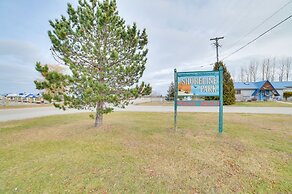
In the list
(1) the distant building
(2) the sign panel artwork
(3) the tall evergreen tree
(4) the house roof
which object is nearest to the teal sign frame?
(2) the sign panel artwork

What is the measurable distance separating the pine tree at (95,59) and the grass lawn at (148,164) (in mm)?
1627

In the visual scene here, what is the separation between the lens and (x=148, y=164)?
357 cm

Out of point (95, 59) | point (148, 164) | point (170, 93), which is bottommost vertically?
point (148, 164)

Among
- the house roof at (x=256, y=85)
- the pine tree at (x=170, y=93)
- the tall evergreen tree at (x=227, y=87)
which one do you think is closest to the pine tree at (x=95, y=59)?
the tall evergreen tree at (x=227, y=87)

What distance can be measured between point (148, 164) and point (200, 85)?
13.7 feet

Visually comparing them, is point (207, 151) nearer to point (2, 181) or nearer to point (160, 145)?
point (160, 145)

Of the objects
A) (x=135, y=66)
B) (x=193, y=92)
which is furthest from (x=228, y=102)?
(x=135, y=66)

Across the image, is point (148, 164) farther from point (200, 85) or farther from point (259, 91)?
point (259, 91)

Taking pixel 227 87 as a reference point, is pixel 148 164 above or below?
below

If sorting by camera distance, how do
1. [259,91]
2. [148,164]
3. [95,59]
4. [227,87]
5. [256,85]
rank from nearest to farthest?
1. [148,164]
2. [95,59]
3. [227,87]
4. [259,91]
5. [256,85]

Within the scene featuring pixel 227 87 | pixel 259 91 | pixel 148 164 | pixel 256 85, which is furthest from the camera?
pixel 256 85

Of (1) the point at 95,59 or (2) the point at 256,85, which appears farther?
(2) the point at 256,85

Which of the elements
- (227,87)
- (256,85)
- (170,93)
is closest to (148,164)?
(227,87)

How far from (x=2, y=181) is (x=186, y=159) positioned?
154 inches
